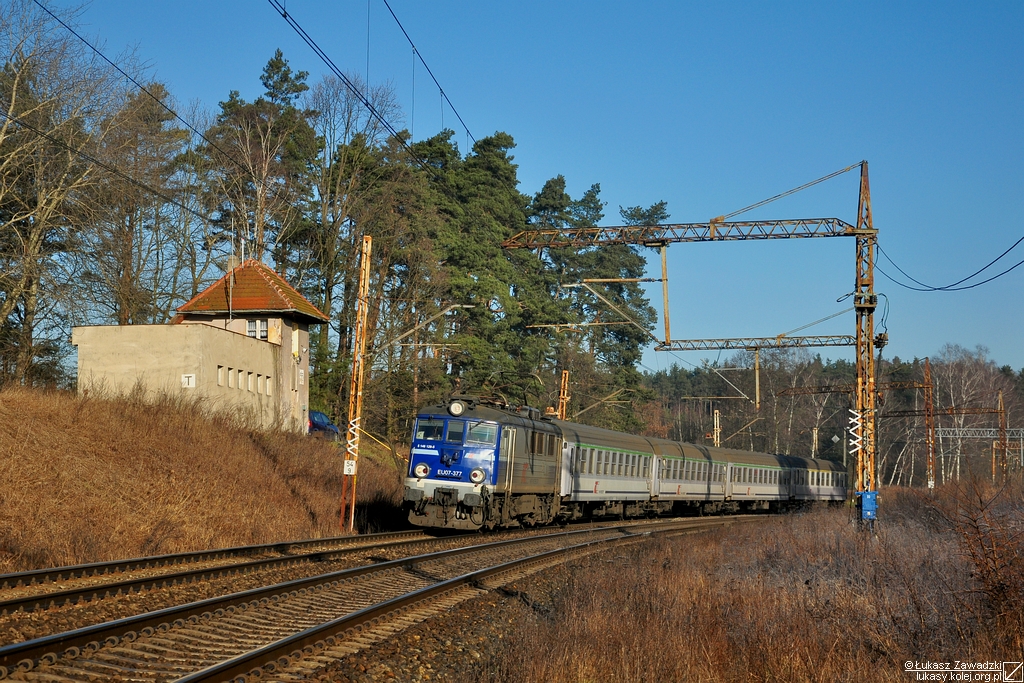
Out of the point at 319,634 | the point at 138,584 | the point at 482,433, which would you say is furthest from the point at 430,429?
the point at 319,634

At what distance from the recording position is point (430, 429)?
23.1 m

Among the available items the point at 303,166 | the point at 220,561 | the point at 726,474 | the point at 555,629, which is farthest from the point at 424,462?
the point at 303,166

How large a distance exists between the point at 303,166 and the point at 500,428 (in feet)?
105

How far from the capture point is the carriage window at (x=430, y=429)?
2291cm

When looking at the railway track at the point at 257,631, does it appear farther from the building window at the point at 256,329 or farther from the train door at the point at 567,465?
the building window at the point at 256,329

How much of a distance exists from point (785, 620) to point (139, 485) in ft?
44.0

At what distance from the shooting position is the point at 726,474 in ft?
133

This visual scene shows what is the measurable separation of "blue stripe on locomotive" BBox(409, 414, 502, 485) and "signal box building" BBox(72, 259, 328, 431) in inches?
329

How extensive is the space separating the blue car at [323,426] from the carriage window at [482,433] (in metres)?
19.5

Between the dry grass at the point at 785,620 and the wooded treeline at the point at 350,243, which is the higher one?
the wooded treeline at the point at 350,243

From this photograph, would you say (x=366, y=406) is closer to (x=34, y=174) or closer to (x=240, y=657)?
(x=34, y=174)

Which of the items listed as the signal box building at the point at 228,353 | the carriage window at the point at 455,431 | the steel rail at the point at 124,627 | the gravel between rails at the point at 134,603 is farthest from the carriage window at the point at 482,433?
the signal box building at the point at 228,353

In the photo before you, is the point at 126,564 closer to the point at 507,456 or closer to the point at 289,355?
the point at 507,456

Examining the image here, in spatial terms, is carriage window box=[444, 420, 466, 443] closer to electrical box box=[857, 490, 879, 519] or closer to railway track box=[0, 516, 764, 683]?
railway track box=[0, 516, 764, 683]
